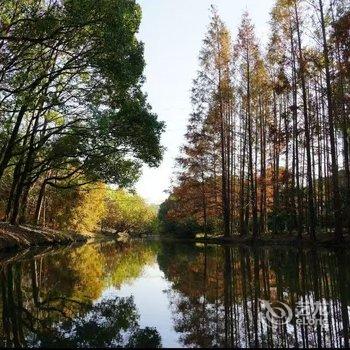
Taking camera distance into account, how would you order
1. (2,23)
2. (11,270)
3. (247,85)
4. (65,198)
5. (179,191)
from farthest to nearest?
(65,198)
(179,191)
(247,85)
(2,23)
(11,270)

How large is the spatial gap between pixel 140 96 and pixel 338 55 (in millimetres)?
8905

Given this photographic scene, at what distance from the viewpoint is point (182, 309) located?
5973mm

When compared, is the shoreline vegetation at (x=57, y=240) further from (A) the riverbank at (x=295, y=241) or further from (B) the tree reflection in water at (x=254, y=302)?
(B) the tree reflection in water at (x=254, y=302)

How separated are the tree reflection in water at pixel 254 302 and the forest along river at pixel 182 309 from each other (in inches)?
0.4

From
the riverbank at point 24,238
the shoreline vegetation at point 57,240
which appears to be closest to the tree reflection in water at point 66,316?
the shoreline vegetation at point 57,240

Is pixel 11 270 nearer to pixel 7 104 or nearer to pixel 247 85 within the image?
pixel 7 104

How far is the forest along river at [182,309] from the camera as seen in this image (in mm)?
4383

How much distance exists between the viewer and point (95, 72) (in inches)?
667

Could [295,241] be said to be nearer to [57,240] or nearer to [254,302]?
[254,302]

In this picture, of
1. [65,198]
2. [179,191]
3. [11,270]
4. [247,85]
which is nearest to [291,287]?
[11,270]

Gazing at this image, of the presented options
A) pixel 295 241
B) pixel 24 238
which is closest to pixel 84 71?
pixel 24 238

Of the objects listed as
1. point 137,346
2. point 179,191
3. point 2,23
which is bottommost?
point 137,346

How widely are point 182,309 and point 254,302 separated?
Result: 1.05m

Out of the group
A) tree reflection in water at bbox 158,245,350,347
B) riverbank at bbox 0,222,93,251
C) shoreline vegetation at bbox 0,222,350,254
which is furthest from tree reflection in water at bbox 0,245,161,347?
riverbank at bbox 0,222,93,251
